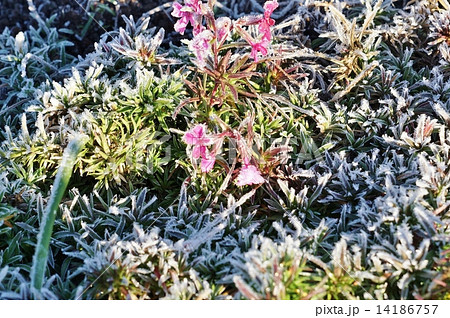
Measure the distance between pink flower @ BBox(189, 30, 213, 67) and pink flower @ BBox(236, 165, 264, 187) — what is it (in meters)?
0.43

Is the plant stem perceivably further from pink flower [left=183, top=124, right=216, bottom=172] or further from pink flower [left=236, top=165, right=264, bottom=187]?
pink flower [left=236, top=165, right=264, bottom=187]

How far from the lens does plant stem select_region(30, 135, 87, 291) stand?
5.20ft

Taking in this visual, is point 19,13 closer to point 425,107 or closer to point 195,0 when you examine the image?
point 195,0

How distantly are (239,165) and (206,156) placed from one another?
0.29 meters

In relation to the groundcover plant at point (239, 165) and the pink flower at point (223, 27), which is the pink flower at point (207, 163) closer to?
the groundcover plant at point (239, 165)

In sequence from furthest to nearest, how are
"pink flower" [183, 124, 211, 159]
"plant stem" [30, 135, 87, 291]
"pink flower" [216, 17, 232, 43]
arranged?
"pink flower" [216, 17, 232, 43] < "pink flower" [183, 124, 211, 159] < "plant stem" [30, 135, 87, 291]

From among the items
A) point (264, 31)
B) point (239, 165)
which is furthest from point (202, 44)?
point (239, 165)

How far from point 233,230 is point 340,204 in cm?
43

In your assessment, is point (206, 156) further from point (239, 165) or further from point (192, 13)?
point (192, 13)

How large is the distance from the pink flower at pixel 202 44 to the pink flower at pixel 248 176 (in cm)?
43

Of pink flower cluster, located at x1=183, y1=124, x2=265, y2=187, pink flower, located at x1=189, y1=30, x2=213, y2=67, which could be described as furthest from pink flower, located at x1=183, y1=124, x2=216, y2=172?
pink flower, located at x1=189, y1=30, x2=213, y2=67

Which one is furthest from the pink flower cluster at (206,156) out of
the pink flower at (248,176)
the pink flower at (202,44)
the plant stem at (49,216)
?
the plant stem at (49,216)

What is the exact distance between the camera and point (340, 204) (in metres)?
2.00

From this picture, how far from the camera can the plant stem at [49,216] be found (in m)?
1.58
